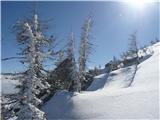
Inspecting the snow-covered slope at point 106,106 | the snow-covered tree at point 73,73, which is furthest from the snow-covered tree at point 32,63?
the snow-covered tree at point 73,73

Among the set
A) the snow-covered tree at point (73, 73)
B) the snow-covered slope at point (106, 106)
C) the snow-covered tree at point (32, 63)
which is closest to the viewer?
the snow-covered tree at point (32, 63)

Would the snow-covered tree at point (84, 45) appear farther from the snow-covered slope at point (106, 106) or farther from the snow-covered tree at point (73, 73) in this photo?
the snow-covered slope at point (106, 106)

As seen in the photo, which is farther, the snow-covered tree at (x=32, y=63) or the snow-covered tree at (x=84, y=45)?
the snow-covered tree at (x=84, y=45)

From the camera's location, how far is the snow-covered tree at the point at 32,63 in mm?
20469

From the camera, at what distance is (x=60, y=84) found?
47188 mm

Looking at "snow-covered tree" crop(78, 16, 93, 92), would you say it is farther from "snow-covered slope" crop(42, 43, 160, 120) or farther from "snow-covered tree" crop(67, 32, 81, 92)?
"snow-covered slope" crop(42, 43, 160, 120)

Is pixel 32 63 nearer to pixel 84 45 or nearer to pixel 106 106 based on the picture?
pixel 106 106

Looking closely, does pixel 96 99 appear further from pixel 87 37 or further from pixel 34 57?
pixel 87 37

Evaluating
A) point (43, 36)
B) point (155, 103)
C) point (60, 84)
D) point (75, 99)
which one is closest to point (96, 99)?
point (75, 99)

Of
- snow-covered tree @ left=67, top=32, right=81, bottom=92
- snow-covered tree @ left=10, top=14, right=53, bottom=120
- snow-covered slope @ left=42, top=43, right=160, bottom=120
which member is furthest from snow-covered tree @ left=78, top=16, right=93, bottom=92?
snow-covered tree @ left=10, top=14, right=53, bottom=120

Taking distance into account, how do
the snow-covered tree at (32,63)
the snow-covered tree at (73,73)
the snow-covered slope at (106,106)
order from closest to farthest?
the snow-covered tree at (32,63)
the snow-covered slope at (106,106)
the snow-covered tree at (73,73)

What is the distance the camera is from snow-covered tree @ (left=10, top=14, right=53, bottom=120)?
20469 mm

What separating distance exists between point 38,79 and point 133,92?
13348 mm

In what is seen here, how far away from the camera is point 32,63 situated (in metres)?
20.8
